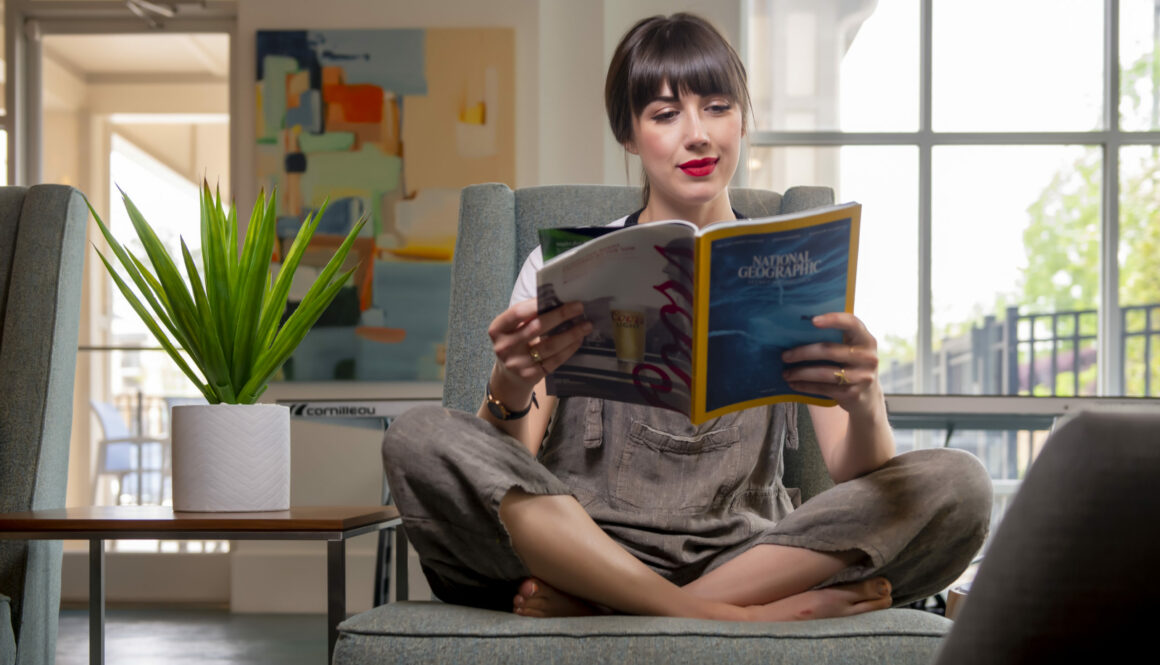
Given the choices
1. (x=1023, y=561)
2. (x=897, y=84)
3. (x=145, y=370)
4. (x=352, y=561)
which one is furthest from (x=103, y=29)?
(x=1023, y=561)

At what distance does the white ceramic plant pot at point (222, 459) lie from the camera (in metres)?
1.53

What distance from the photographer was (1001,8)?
4254mm

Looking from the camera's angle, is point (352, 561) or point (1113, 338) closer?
point (352, 561)

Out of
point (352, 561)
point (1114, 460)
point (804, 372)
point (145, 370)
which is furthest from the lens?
point (145, 370)

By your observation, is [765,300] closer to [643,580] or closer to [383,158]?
[643,580]

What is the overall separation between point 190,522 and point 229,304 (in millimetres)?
355

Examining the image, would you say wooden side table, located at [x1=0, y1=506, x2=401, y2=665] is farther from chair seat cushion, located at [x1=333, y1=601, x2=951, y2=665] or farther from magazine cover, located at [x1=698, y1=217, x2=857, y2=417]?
magazine cover, located at [x1=698, y1=217, x2=857, y2=417]

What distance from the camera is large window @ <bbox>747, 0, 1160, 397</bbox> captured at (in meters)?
4.18

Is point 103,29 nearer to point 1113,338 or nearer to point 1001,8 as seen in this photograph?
point 1001,8

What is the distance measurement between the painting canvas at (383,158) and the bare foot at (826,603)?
2.70 metres

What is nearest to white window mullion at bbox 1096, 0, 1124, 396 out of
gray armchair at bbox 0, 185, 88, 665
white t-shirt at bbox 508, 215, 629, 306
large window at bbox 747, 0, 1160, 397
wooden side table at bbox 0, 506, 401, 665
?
large window at bbox 747, 0, 1160, 397

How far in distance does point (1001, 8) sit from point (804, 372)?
12.2 ft

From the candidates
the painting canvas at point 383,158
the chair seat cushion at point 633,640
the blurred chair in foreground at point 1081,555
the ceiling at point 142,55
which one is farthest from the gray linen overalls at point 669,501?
the ceiling at point 142,55

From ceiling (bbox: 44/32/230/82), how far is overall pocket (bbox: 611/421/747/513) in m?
3.20
